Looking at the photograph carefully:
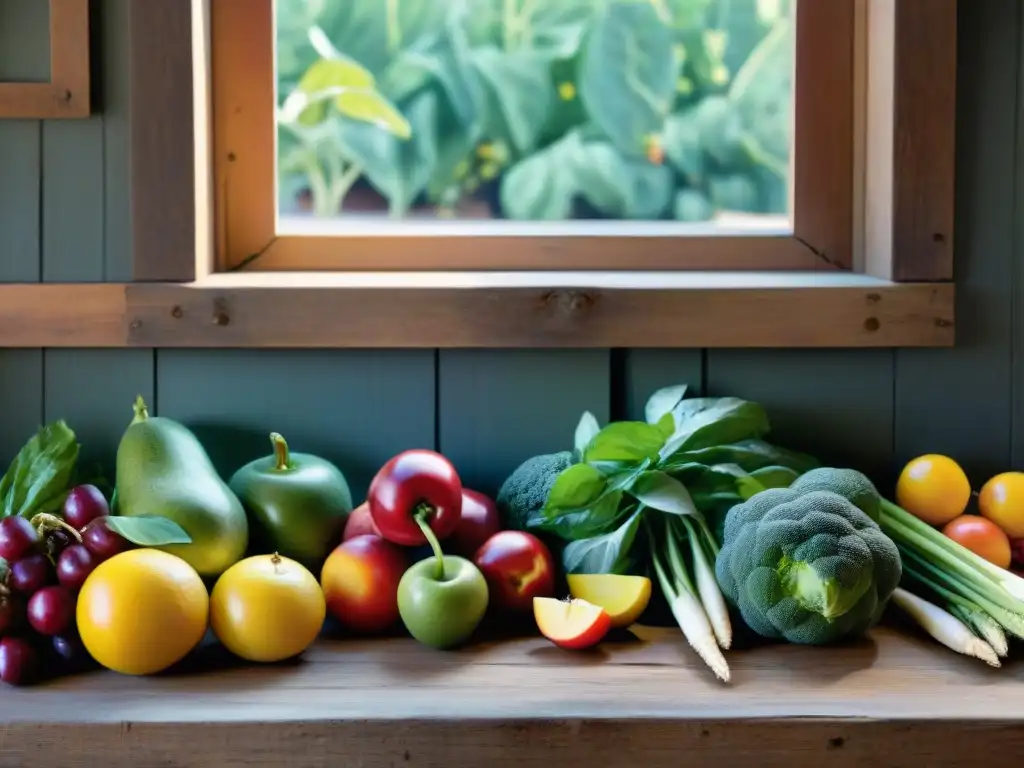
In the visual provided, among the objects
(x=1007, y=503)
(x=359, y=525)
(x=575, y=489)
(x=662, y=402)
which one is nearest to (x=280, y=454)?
(x=359, y=525)

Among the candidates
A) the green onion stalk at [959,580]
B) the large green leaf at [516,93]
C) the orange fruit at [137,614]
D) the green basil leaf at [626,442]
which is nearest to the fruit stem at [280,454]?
the orange fruit at [137,614]

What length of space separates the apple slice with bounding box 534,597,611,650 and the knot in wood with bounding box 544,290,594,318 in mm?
389

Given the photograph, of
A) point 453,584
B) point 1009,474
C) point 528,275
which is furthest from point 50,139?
point 1009,474

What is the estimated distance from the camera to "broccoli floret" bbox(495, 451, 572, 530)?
1.36 m

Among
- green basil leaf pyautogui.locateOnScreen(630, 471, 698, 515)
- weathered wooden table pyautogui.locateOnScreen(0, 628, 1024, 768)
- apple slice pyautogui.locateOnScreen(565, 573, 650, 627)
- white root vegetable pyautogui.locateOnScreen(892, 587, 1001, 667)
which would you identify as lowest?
weathered wooden table pyautogui.locateOnScreen(0, 628, 1024, 768)

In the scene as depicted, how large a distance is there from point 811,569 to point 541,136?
775 millimetres

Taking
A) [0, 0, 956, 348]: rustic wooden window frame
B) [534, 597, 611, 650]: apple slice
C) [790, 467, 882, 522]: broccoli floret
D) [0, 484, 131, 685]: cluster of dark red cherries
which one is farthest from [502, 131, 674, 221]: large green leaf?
[0, 484, 131, 685]: cluster of dark red cherries

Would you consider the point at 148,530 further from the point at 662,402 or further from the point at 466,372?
the point at 662,402

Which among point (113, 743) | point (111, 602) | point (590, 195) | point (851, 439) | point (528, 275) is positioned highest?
point (590, 195)

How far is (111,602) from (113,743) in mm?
134

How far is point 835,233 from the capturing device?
1.59 metres

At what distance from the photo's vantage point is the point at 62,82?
144cm

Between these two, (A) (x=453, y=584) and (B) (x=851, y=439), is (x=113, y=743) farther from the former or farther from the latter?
(B) (x=851, y=439)

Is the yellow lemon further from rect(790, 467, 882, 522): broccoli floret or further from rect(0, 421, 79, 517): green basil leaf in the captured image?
rect(790, 467, 882, 522): broccoli floret
